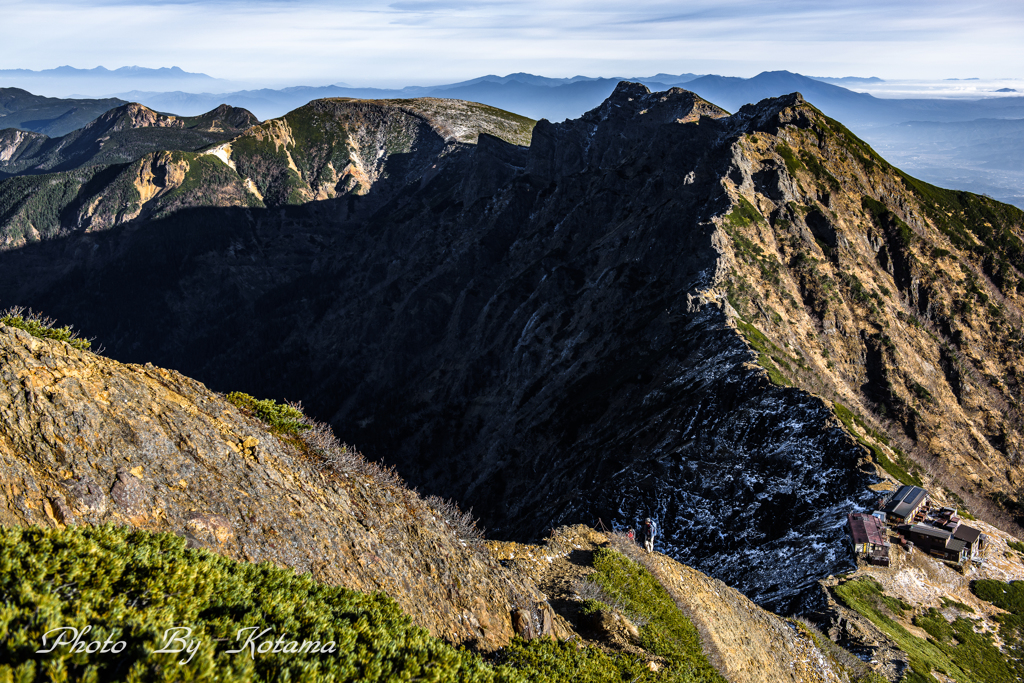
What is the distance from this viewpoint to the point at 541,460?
67.9 meters

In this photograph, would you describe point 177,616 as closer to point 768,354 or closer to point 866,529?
point 866,529

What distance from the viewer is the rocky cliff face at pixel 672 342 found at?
41.7 m

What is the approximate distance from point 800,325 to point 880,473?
2882 cm

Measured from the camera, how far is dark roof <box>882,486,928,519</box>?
113 ft

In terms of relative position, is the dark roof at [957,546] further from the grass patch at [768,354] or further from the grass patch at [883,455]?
A: the grass patch at [768,354]

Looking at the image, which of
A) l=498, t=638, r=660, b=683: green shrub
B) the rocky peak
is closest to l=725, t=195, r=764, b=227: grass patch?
the rocky peak

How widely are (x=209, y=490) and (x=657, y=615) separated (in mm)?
18055

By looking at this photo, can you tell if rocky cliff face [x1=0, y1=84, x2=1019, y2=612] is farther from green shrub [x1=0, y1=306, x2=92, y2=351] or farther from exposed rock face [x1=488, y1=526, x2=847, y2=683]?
green shrub [x1=0, y1=306, x2=92, y2=351]

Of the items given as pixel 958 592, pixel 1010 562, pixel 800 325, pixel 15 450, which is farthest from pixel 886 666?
pixel 800 325

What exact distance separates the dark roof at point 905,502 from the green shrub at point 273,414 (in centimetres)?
3432

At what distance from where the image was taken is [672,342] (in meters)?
61.4

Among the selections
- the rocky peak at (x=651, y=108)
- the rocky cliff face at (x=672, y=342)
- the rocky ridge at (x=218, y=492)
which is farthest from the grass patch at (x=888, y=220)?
the rocky ridge at (x=218, y=492)

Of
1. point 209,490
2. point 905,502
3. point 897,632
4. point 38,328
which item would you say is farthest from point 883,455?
point 38,328

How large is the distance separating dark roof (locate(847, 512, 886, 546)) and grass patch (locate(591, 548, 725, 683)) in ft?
47.9
